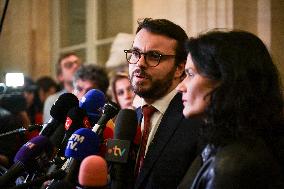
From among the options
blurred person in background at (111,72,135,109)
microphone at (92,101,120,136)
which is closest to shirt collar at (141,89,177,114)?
microphone at (92,101,120,136)

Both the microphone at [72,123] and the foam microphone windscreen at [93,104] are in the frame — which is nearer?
the microphone at [72,123]

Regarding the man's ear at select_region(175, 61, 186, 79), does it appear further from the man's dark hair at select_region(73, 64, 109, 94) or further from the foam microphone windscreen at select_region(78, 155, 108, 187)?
the man's dark hair at select_region(73, 64, 109, 94)

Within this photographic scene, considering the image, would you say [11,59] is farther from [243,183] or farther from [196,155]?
[243,183]

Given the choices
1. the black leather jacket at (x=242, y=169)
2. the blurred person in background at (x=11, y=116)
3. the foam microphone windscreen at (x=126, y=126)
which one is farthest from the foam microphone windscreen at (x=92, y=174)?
the blurred person in background at (x=11, y=116)

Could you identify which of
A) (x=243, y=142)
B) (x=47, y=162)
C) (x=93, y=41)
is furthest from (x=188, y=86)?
(x=93, y=41)

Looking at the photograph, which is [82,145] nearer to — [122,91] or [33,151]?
[33,151]

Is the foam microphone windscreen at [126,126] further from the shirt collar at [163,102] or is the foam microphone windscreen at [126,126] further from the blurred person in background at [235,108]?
the blurred person in background at [235,108]

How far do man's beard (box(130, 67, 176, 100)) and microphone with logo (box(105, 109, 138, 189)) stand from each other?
0.37 feet

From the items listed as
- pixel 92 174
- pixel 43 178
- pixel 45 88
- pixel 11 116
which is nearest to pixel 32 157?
pixel 43 178

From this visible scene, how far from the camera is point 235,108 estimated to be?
61.5 inches

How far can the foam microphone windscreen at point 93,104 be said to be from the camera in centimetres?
204

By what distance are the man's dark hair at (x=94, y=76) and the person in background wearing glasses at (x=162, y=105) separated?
141 centimetres

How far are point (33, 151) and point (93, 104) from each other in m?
0.43

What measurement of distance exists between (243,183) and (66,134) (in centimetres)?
72
